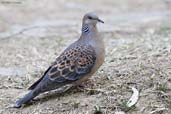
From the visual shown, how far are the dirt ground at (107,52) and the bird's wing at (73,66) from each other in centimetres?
20

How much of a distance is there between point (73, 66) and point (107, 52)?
7.34ft

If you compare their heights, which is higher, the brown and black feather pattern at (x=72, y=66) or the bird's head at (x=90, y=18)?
the bird's head at (x=90, y=18)

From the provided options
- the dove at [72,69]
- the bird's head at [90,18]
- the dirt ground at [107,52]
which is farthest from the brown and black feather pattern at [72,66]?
the bird's head at [90,18]

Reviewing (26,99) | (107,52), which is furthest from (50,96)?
(107,52)

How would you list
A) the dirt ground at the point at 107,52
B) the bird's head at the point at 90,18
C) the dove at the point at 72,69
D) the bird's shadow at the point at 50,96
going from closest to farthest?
the dirt ground at the point at 107,52 → the dove at the point at 72,69 → the bird's shadow at the point at 50,96 → the bird's head at the point at 90,18

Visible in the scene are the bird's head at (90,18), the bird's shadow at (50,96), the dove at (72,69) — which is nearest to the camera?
the dove at (72,69)

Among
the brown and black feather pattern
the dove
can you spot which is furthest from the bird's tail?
the brown and black feather pattern

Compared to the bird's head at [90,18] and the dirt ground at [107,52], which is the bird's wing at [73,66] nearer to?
the dirt ground at [107,52]

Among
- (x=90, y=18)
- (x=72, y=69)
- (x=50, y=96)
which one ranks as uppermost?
(x=90, y=18)

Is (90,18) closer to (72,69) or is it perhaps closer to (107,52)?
(72,69)

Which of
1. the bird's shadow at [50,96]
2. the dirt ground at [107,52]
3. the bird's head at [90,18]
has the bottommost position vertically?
the bird's shadow at [50,96]

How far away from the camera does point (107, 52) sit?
803cm

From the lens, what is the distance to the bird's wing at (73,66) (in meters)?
5.81

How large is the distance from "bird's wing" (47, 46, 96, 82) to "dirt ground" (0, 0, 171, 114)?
197 millimetres
